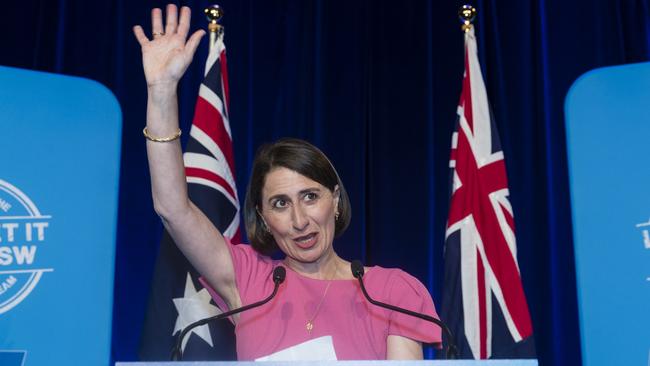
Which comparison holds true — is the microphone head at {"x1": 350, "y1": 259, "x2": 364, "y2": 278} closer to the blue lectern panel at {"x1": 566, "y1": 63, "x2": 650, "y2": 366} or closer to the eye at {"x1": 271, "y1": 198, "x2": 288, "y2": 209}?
the eye at {"x1": 271, "y1": 198, "x2": 288, "y2": 209}

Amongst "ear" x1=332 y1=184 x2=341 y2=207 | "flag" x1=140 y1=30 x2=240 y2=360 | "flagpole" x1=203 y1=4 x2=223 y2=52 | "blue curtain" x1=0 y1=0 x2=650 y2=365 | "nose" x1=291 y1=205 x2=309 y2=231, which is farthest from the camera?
"blue curtain" x1=0 y1=0 x2=650 y2=365

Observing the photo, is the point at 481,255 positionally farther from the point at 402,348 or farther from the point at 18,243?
the point at 18,243

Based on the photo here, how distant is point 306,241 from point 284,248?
2.3 inches

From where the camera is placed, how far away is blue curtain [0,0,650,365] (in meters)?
2.99

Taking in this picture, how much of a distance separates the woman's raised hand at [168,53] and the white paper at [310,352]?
58cm

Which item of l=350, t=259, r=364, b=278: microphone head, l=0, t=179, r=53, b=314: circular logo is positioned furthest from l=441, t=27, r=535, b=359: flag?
l=0, t=179, r=53, b=314: circular logo

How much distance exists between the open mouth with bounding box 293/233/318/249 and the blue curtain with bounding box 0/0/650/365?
4.66 feet

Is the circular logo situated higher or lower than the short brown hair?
lower

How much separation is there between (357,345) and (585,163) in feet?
2.04

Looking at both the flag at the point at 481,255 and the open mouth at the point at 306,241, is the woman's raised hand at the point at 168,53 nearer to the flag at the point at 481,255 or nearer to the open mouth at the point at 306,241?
the open mouth at the point at 306,241


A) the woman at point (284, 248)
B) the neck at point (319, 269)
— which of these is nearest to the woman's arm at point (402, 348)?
the woman at point (284, 248)

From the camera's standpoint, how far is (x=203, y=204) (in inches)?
86.3

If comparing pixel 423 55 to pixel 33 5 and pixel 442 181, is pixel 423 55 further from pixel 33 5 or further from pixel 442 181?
pixel 33 5

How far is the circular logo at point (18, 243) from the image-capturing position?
1.43 metres
